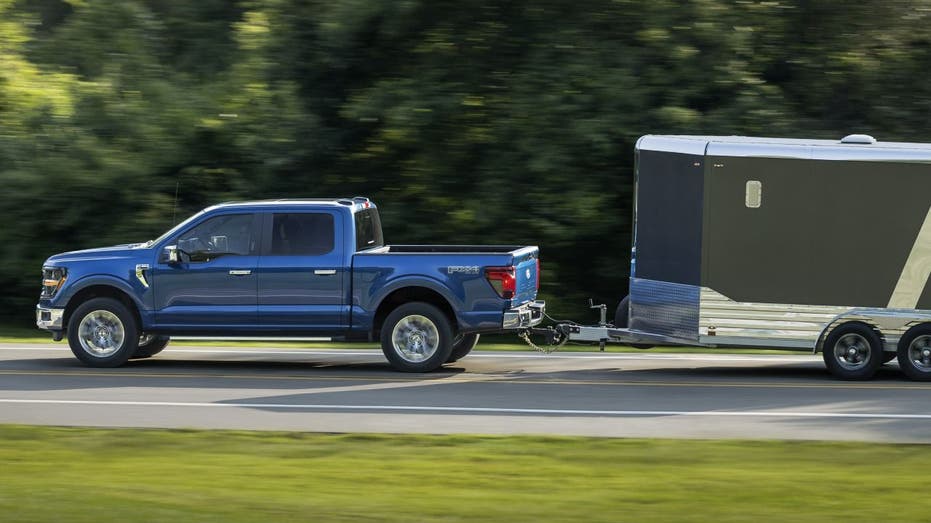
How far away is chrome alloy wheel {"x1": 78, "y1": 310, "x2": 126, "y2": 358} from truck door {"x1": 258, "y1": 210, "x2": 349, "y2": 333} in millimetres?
1793

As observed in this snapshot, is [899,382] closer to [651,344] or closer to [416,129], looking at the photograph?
[651,344]

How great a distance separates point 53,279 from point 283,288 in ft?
9.38

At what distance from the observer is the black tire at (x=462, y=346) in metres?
16.1

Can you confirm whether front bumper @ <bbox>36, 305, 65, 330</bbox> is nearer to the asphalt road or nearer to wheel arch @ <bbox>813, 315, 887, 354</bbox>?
the asphalt road

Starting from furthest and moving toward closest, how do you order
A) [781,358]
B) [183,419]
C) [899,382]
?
[781,358] → [899,382] → [183,419]

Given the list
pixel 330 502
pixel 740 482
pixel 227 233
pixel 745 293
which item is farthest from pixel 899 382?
pixel 330 502

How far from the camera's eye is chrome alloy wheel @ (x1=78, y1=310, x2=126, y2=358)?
15609mm

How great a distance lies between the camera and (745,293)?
15.0 metres

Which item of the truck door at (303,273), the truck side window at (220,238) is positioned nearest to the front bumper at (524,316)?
the truck door at (303,273)

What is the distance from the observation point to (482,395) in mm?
13664

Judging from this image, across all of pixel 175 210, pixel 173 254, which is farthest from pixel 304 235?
pixel 175 210

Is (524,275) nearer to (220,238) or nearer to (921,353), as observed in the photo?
(220,238)

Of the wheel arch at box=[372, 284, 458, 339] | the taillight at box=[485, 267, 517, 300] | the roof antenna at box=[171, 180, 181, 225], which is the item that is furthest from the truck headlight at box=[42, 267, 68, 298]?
the roof antenna at box=[171, 180, 181, 225]

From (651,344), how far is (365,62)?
9940mm
